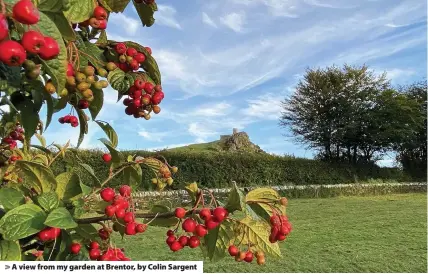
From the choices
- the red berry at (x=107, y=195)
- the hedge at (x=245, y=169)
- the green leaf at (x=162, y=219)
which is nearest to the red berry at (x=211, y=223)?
the green leaf at (x=162, y=219)

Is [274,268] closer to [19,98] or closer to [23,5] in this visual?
[19,98]

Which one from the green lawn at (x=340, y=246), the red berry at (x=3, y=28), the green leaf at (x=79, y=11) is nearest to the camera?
the red berry at (x=3, y=28)

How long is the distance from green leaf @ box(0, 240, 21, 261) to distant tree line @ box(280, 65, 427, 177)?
56.6 feet

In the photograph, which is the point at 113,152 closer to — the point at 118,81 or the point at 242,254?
the point at 118,81

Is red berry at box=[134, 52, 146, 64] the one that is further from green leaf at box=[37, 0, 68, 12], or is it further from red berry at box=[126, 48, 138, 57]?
green leaf at box=[37, 0, 68, 12]

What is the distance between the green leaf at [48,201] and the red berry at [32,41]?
0.42 m

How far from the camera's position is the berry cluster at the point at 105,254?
97cm

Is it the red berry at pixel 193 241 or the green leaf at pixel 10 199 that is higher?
the green leaf at pixel 10 199

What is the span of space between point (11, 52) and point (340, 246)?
5.09 meters

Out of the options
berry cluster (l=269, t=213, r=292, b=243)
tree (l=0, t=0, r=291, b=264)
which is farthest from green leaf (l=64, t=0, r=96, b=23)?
berry cluster (l=269, t=213, r=292, b=243)

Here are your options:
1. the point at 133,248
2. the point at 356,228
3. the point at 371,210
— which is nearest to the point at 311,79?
the point at 371,210

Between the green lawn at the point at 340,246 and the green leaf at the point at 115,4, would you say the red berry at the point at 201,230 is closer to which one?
the green leaf at the point at 115,4

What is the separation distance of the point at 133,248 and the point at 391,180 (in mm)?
13398

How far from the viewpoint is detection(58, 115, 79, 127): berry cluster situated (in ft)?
4.17
